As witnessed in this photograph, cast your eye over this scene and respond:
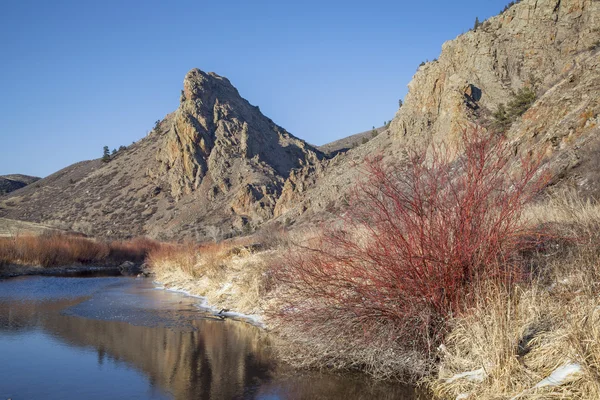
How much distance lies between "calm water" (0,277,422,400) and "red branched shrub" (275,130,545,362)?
138 centimetres

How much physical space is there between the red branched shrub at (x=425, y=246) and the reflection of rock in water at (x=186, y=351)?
232 cm

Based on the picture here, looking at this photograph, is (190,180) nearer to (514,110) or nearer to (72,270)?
(72,270)

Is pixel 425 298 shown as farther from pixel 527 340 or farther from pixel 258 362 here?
pixel 258 362

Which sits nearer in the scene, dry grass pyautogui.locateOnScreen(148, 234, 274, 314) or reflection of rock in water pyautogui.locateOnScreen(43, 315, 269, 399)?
reflection of rock in water pyautogui.locateOnScreen(43, 315, 269, 399)

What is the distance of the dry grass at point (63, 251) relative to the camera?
33094mm

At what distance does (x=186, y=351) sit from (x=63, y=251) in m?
30.4

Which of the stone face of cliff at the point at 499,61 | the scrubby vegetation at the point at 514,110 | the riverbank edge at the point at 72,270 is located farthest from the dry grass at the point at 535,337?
the stone face of cliff at the point at 499,61

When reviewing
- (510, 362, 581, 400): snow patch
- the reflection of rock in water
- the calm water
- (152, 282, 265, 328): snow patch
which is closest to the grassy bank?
(510, 362, 581, 400): snow patch

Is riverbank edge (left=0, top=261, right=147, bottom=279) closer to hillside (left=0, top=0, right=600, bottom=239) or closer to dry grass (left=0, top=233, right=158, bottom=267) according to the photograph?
dry grass (left=0, top=233, right=158, bottom=267)

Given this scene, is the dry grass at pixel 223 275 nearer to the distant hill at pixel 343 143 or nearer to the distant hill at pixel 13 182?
the distant hill at pixel 343 143

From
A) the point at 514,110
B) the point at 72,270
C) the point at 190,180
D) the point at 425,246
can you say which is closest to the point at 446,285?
the point at 425,246

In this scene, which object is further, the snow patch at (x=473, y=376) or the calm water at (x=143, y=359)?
the calm water at (x=143, y=359)

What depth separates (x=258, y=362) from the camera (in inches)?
396

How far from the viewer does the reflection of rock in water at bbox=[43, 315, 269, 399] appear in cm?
868
